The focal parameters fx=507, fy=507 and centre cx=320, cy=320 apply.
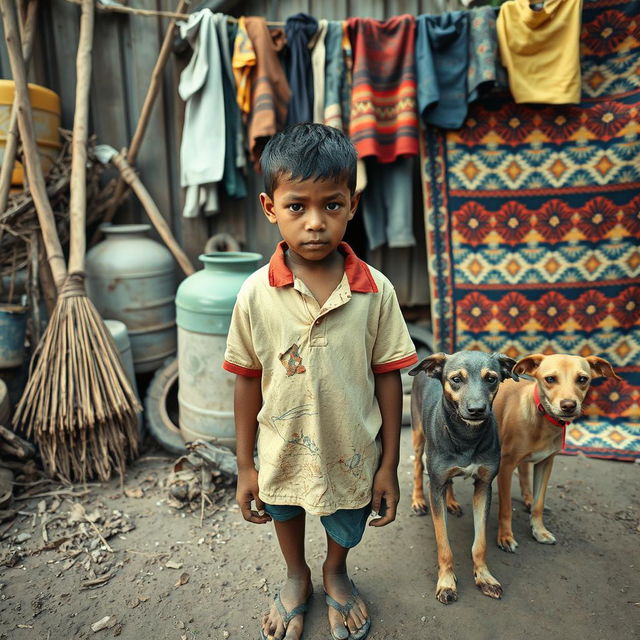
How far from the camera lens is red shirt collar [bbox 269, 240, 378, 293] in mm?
1607

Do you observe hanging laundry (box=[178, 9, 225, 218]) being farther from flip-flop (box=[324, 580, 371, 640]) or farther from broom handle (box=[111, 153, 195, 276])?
flip-flop (box=[324, 580, 371, 640])

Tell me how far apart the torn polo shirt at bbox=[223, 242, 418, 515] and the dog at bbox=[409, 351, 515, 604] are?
0.34 m

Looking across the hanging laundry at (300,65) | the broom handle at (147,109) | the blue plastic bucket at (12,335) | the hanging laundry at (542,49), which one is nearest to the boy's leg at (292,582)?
the blue plastic bucket at (12,335)

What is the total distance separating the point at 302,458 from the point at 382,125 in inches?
106

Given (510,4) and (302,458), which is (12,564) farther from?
(510,4)

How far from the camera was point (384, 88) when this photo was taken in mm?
3561

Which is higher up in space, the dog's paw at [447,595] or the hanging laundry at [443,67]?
the hanging laundry at [443,67]

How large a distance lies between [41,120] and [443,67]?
9.25 ft

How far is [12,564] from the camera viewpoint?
2383 millimetres

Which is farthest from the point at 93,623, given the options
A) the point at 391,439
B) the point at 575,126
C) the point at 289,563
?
the point at 575,126

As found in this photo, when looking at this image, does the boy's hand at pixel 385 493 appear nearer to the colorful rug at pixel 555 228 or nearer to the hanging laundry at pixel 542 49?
the colorful rug at pixel 555 228

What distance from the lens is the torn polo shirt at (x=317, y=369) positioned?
1601 millimetres

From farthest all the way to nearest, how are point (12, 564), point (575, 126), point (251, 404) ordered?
1. point (575, 126)
2. point (12, 564)
3. point (251, 404)

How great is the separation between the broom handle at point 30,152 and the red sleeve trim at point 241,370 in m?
2.08
